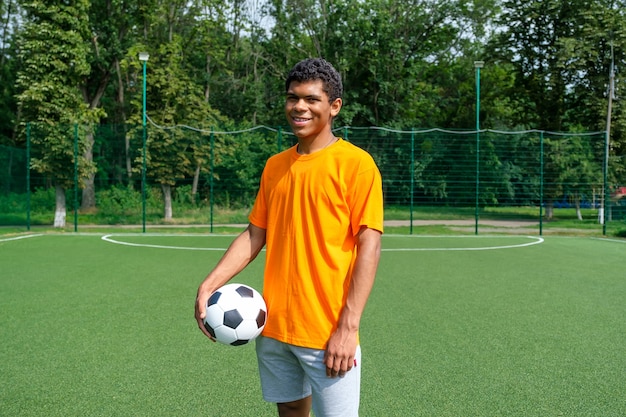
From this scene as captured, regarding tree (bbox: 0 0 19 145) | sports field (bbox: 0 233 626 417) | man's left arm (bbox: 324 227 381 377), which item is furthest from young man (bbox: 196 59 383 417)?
tree (bbox: 0 0 19 145)

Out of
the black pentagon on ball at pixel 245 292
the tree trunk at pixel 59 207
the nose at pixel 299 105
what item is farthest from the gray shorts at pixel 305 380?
the tree trunk at pixel 59 207

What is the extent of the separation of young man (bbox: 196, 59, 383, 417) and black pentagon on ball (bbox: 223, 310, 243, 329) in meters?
0.12

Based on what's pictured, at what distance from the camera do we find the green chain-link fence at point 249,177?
15.7 m

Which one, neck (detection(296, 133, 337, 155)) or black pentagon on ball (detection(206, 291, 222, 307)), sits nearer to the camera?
neck (detection(296, 133, 337, 155))

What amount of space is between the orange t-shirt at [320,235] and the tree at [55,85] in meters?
14.6

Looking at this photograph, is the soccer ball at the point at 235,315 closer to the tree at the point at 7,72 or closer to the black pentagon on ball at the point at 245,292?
the black pentagon on ball at the point at 245,292

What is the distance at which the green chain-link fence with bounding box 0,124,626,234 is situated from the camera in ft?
51.5

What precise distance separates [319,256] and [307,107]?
48cm

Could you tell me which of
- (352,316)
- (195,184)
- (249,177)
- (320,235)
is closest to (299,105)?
(320,235)

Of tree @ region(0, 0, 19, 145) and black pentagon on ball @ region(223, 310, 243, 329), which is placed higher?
tree @ region(0, 0, 19, 145)

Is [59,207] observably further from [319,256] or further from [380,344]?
[319,256]

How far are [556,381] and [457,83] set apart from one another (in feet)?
91.6

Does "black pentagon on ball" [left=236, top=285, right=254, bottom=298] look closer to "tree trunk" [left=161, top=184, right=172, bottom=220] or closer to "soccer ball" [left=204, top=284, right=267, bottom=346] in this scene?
"soccer ball" [left=204, top=284, right=267, bottom=346]

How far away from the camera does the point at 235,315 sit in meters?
2.15
